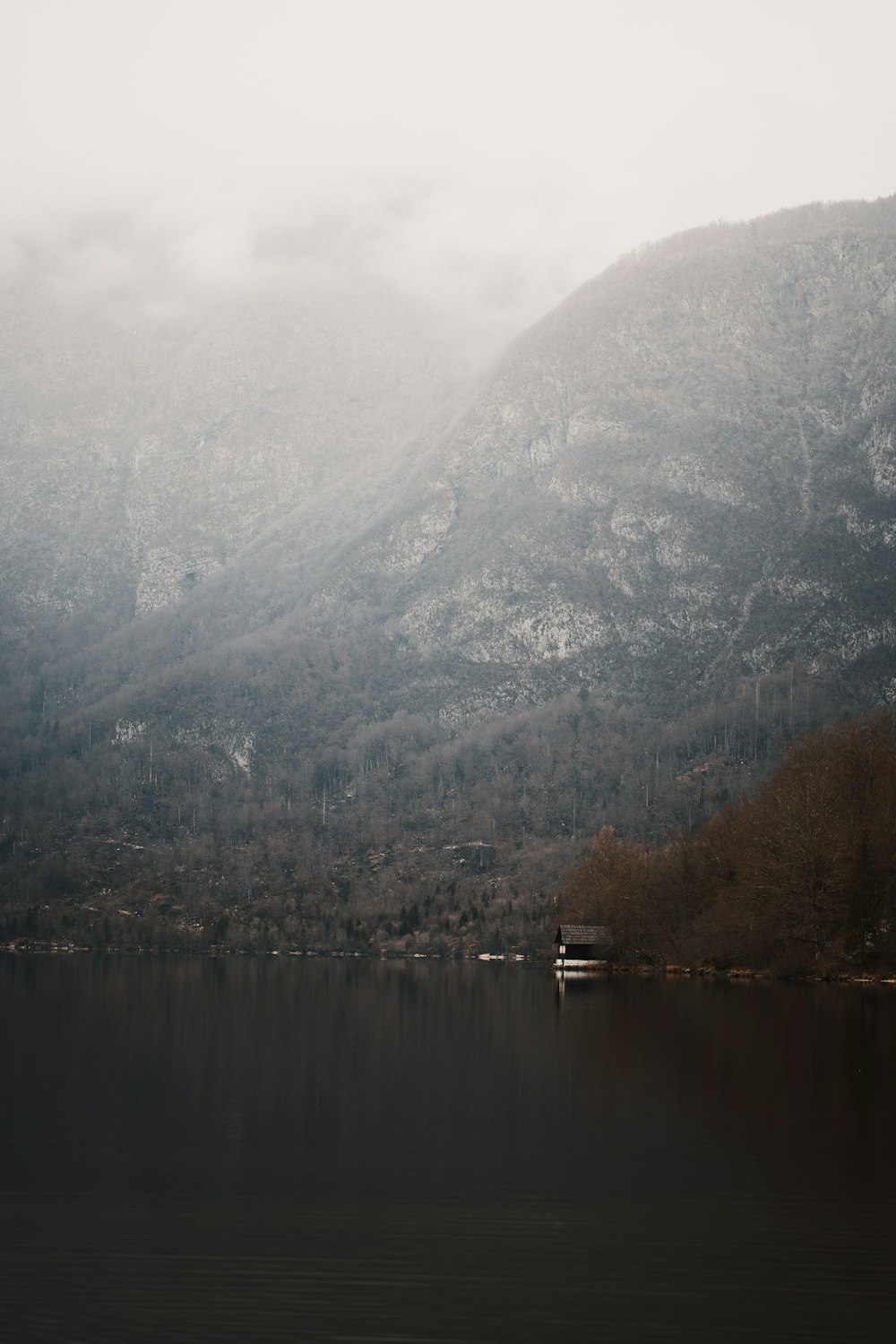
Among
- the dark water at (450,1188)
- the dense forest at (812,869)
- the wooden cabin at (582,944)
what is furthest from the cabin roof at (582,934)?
the dark water at (450,1188)

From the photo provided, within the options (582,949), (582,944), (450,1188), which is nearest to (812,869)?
(582,944)

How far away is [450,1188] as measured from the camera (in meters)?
21.4

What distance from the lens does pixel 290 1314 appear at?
15055 millimetres

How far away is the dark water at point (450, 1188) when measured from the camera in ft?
50.2

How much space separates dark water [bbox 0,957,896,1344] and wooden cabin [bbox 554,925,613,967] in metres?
70.0

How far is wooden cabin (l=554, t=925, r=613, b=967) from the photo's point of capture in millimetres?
115562

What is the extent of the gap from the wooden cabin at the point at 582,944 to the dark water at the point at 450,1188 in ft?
230

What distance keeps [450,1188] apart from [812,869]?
58.9 meters

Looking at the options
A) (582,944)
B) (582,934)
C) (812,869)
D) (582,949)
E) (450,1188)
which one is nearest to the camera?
(450,1188)

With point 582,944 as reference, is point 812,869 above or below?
above

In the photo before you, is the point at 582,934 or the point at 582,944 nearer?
the point at 582,934

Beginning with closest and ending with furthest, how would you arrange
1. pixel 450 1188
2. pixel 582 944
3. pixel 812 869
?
pixel 450 1188 → pixel 812 869 → pixel 582 944

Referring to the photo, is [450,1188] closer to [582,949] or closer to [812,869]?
[812,869]

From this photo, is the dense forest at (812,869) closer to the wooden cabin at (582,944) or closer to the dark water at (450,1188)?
the wooden cabin at (582,944)
